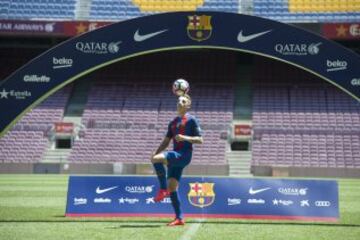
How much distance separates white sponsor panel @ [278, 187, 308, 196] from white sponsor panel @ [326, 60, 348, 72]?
2297 millimetres

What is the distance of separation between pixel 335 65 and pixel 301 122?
2654 centimetres

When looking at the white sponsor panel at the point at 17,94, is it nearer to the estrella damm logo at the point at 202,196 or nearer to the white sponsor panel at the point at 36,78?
the white sponsor panel at the point at 36,78

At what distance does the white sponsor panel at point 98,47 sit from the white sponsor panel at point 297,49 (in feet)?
10.1

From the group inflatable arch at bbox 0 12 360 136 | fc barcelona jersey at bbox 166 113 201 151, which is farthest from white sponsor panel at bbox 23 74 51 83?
fc barcelona jersey at bbox 166 113 201 151

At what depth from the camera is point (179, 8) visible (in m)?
39.1

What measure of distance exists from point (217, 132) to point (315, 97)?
288 inches

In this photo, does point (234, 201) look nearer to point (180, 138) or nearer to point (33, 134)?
point (180, 138)

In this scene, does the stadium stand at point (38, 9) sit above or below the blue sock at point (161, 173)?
above

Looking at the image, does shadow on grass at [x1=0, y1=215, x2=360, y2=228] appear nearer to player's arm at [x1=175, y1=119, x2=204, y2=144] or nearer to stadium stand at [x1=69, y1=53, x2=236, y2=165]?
player's arm at [x1=175, y1=119, x2=204, y2=144]

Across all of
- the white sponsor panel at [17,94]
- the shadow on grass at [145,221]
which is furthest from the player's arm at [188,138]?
the white sponsor panel at [17,94]

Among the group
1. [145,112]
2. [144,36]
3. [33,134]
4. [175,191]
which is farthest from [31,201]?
[145,112]

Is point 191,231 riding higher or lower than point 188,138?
lower

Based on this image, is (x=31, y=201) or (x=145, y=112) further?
(x=145, y=112)

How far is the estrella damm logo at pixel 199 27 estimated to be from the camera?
36.5ft
